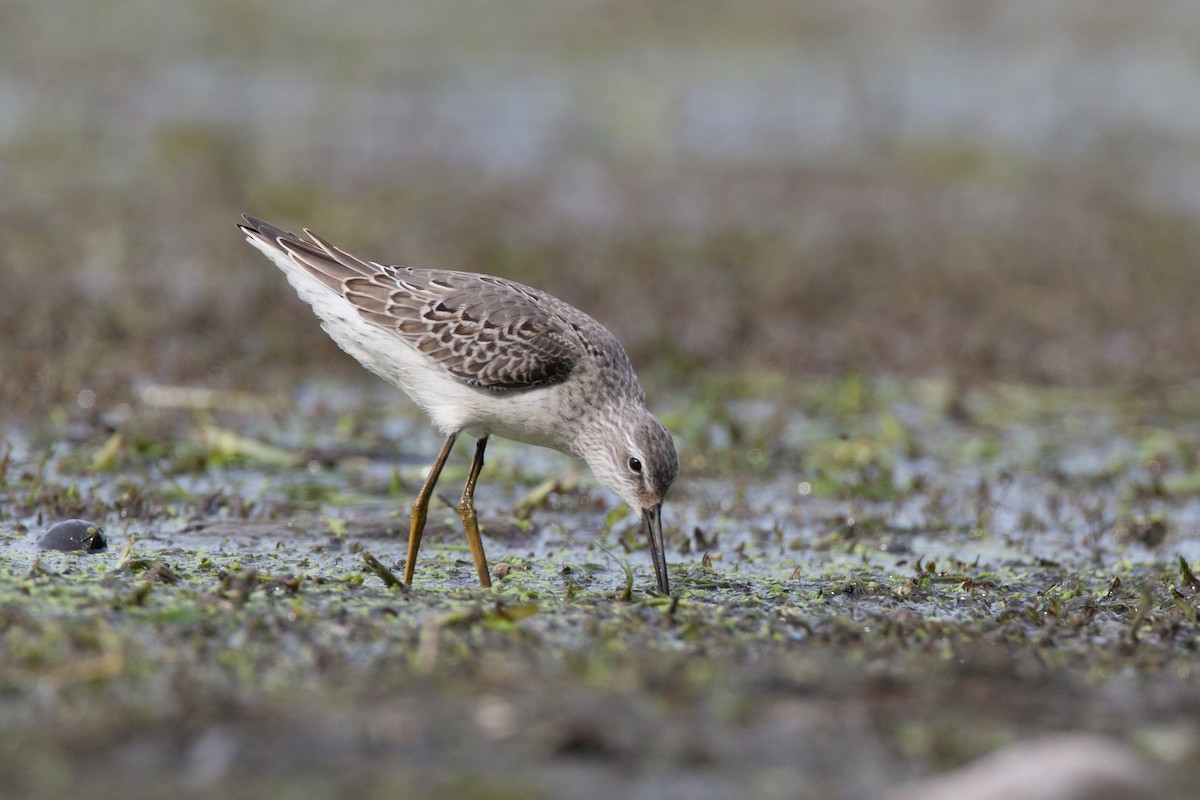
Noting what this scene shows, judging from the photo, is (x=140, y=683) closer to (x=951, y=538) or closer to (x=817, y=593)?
(x=817, y=593)

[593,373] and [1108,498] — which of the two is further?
[1108,498]

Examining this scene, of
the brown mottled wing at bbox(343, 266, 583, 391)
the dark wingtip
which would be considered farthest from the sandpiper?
the dark wingtip

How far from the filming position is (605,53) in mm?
22719

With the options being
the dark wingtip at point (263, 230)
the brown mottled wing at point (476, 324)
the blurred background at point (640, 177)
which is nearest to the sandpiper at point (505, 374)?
the brown mottled wing at point (476, 324)

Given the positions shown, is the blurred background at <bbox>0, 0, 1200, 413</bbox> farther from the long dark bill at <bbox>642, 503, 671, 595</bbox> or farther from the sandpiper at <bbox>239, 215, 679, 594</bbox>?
the long dark bill at <bbox>642, 503, 671, 595</bbox>

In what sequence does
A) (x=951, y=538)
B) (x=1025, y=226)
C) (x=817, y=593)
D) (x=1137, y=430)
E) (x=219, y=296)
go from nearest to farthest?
(x=817, y=593)
(x=951, y=538)
(x=1137, y=430)
(x=219, y=296)
(x=1025, y=226)

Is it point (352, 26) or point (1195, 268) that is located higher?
point (352, 26)

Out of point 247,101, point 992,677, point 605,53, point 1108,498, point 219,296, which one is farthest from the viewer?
point 605,53

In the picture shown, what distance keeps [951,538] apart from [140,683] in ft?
15.4

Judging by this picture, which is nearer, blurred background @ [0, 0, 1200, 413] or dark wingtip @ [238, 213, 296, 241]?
dark wingtip @ [238, 213, 296, 241]

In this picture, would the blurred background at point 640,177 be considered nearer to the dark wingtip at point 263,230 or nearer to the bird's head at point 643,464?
the dark wingtip at point 263,230

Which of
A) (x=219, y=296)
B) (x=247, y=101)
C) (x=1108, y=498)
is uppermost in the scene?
(x=247, y=101)

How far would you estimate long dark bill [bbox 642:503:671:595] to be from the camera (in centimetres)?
676

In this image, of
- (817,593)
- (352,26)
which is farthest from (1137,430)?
(352,26)
